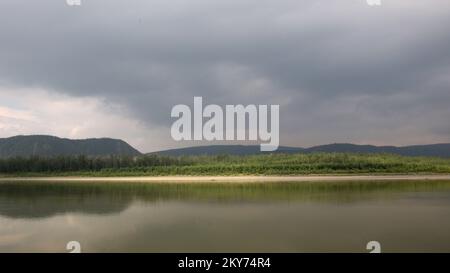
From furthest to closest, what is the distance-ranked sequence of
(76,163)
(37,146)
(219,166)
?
(37,146)
(76,163)
(219,166)

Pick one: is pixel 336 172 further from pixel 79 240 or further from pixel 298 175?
pixel 79 240

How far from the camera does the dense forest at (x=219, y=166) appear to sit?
6419 cm

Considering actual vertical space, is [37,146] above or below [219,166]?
above

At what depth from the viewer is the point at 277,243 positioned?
13.8 metres

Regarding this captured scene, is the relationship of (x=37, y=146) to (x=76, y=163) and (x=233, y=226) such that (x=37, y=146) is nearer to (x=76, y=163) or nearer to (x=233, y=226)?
(x=76, y=163)

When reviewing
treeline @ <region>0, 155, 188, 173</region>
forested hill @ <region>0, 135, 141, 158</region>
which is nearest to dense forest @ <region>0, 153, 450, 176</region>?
treeline @ <region>0, 155, 188, 173</region>

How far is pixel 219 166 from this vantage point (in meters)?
69.9

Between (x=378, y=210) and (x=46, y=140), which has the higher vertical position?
(x=46, y=140)

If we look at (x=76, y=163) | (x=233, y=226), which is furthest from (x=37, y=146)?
(x=233, y=226)

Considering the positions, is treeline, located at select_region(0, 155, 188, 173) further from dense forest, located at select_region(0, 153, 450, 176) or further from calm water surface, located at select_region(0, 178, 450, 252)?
calm water surface, located at select_region(0, 178, 450, 252)

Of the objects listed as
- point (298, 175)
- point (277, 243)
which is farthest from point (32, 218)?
point (298, 175)

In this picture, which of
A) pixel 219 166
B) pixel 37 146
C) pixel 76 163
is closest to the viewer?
pixel 219 166
